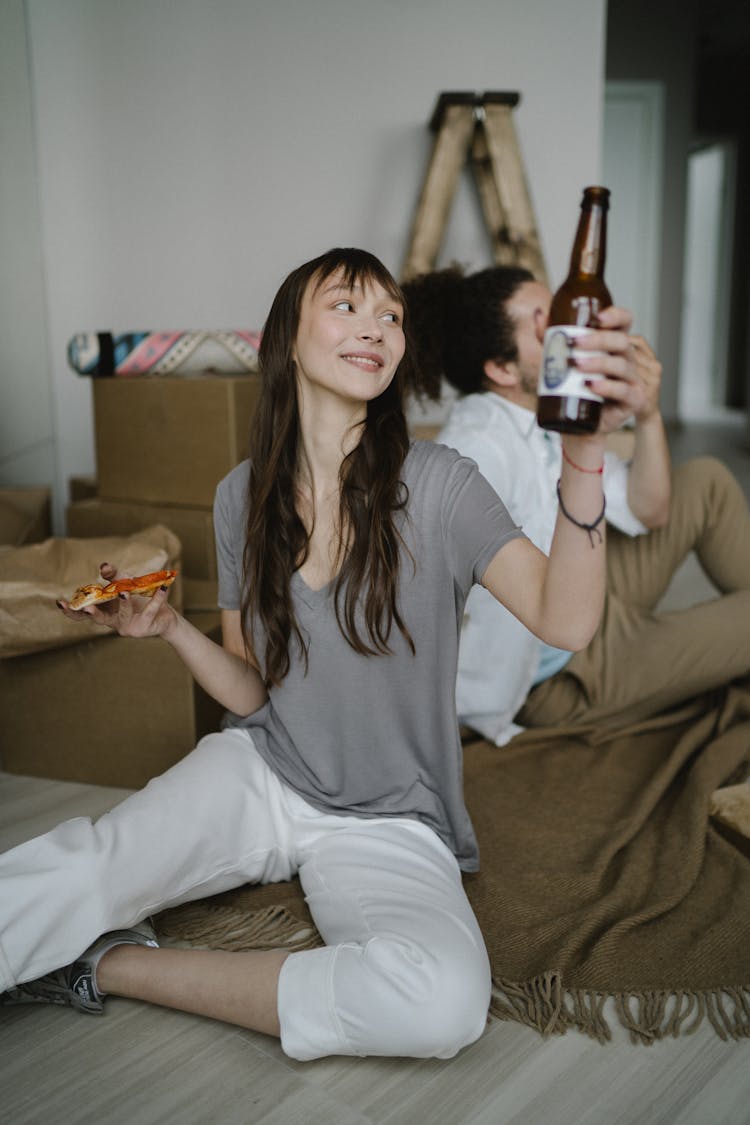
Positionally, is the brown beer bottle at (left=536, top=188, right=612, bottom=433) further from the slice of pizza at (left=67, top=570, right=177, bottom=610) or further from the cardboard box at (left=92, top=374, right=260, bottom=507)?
the cardboard box at (left=92, top=374, right=260, bottom=507)

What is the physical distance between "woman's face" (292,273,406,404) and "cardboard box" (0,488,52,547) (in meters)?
1.31

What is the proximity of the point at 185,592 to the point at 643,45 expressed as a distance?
18.0 feet

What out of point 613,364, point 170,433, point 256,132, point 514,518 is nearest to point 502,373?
point 514,518

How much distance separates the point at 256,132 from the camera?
283cm

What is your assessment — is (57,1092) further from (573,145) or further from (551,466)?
(573,145)

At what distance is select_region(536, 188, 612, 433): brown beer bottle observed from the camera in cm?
79

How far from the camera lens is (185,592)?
1881mm

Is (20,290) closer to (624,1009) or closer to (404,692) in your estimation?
(404,692)

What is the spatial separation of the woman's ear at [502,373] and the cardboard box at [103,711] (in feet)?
2.29

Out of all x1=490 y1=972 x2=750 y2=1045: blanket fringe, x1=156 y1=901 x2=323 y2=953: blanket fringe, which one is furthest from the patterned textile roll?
x1=490 y1=972 x2=750 y2=1045: blanket fringe

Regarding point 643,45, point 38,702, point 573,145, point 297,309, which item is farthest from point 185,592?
point 643,45

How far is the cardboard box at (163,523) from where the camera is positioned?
1979mm

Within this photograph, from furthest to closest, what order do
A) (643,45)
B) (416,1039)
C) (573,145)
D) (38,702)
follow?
1. (643,45)
2. (573,145)
3. (38,702)
4. (416,1039)

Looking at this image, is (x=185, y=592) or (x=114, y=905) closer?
(x=114, y=905)
